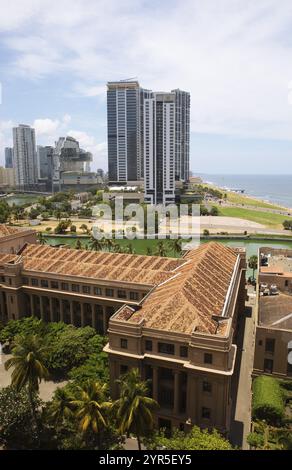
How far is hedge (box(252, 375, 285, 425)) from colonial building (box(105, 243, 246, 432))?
2.93m

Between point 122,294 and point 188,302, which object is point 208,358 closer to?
point 188,302

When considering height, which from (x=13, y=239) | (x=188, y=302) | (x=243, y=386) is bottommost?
(x=243, y=386)

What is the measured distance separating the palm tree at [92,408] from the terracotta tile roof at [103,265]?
2140 cm

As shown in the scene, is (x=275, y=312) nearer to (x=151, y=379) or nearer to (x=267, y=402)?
(x=267, y=402)

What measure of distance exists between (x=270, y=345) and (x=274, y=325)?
2.25 meters

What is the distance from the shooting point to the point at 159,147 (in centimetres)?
17425

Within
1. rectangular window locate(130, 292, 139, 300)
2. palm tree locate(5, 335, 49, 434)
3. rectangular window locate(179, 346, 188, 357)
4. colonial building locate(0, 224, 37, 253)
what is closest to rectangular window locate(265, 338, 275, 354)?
rectangular window locate(179, 346, 188, 357)

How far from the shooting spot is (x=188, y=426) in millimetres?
32750

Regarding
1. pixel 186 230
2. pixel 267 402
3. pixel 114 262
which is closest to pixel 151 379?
pixel 267 402

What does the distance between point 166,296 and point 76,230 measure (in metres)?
108

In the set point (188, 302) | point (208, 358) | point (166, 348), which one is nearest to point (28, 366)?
point (166, 348)

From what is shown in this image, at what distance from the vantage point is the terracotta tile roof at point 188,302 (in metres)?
34.3

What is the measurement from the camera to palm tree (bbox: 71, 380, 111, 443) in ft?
88.1

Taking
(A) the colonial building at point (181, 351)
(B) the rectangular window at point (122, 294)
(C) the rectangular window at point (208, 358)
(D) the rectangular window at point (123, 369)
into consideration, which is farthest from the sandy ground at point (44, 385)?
(C) the rectangular window at point (208, 358)
